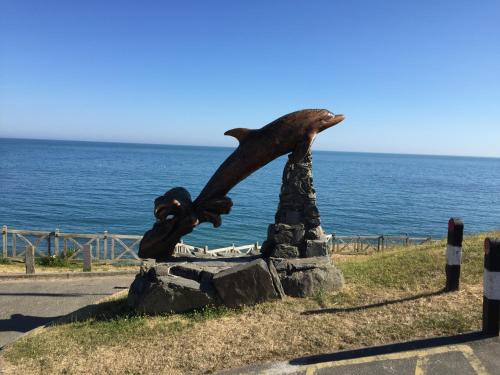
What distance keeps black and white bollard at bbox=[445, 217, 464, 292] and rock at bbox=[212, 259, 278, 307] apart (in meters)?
3.05

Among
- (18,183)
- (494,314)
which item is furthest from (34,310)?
(18,183)

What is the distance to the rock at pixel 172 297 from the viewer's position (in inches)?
294

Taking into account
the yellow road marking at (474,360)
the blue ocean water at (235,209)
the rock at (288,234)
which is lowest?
the blue ocean water at (235,209)

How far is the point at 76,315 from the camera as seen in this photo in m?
8.11

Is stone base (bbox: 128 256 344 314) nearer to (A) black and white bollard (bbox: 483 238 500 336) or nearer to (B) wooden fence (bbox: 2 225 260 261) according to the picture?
(A) black and white bollard (bbox: 483 238 500 336)

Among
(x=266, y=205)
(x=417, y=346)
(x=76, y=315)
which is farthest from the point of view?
(x=266, y=205)

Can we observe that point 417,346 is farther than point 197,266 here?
No

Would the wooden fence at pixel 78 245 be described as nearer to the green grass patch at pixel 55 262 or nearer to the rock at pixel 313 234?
the green grass patch at pixel 55 262

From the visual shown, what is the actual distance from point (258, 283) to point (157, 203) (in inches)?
108

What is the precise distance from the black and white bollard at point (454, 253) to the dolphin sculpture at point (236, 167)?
314cm

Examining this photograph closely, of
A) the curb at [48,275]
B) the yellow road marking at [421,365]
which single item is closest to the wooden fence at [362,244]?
the curb at [48,275]

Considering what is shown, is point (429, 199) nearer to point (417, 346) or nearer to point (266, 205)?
point (266, 205)

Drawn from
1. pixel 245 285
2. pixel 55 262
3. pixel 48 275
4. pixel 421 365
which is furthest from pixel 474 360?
pixel 55 262

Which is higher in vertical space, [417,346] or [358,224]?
[417,346]
